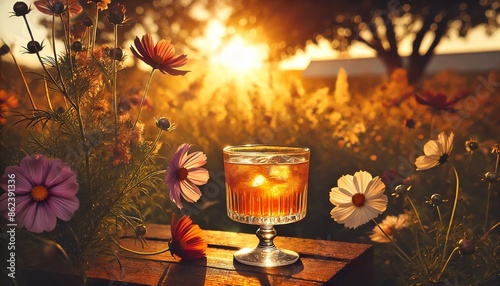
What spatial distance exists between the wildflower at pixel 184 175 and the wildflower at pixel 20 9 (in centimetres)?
64

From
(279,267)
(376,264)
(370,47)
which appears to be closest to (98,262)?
(279,267)

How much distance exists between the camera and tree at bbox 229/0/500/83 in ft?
42.9

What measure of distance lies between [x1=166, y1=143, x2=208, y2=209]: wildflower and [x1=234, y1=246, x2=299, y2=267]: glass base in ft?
0.95

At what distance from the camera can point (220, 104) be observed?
194 inches

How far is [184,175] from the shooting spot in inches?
80.2

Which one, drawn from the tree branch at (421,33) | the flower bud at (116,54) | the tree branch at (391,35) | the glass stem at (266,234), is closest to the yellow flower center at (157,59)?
the flower bud at (116,54)

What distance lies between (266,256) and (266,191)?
0.25 m

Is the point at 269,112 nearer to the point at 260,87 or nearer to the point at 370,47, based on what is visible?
the point at 260,87

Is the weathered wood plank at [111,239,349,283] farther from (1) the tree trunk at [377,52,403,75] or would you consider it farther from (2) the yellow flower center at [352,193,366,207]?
(1) the tree trunk at [377,52,403,75]

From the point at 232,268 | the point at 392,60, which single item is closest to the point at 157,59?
the point at 232,268

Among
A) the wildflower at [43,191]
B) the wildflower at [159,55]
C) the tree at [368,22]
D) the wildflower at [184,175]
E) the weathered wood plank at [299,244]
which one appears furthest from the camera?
the tree at [368,22]

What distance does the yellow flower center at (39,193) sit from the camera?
171 centimetres

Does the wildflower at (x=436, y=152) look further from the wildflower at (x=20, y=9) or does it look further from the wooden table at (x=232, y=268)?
the wildflower at (x=20, y=9)

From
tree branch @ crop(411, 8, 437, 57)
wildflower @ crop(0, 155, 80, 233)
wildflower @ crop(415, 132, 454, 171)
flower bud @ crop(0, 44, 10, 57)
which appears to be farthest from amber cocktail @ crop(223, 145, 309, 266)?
tree branch @ crop(411, 8, 437, 57)
